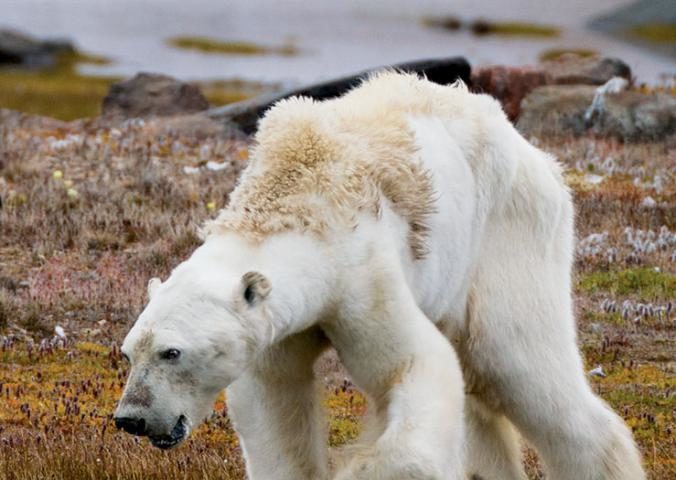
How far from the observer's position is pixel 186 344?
4910 millimetres

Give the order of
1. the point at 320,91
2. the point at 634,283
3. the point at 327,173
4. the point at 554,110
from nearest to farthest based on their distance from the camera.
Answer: the point at 327,173
the point at 634,283
the point at 554,110
the point at 320,91

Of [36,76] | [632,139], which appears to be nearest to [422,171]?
[632,139]

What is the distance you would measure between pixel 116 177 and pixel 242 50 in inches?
3785

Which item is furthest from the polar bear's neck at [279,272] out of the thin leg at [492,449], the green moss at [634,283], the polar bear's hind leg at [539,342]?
the green moss at [634,283]

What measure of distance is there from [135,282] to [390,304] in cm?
684

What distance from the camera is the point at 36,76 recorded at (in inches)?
2717

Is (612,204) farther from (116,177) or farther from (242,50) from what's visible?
(242,50)

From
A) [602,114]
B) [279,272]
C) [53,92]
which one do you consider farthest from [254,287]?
[53,92]

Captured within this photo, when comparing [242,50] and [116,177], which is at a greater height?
[116,177]

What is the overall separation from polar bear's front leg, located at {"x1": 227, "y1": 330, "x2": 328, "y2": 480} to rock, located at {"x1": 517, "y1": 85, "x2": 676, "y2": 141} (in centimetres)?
1331

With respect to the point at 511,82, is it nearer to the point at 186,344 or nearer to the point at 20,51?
the point at 186,344

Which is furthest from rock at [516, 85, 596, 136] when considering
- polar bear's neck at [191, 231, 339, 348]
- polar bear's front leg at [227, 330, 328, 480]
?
polar bear's neck at [191, 231, 339, 348]

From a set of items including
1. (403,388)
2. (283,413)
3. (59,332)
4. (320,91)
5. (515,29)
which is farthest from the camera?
(515,29)

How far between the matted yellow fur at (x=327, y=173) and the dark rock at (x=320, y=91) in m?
13.5
